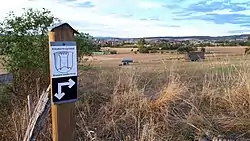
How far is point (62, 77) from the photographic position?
3.83 m

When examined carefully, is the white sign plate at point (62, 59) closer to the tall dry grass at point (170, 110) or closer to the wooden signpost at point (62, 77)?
the wooden signpost at point (62, 77)

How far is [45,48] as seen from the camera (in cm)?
730

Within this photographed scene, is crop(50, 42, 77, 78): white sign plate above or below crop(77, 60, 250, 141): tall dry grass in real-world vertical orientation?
above

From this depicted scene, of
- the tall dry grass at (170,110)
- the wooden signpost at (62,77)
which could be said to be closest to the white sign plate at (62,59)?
the wooden signpost at (62,77)

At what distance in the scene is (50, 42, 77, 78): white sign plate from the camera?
12.3 feet

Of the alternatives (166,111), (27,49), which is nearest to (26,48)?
(27,49)

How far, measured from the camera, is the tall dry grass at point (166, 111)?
5738 millimetres

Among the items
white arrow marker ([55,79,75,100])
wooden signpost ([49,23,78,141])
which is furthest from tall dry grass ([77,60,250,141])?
white arrow marker ([55,79,75,100])

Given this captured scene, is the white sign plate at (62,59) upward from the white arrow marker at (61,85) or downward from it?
upward

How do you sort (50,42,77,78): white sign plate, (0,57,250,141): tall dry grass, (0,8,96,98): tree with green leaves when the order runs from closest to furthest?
(50,42,77,78): white sign plate, (0,57,250,141): tall dry grass, (0,8,96,98): tree with green leaves

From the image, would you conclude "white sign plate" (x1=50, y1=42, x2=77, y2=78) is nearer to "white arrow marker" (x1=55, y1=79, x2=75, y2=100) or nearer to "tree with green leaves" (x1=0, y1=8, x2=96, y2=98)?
"white arrow marker" (x1=55, y1=79, x2=75, y2=100)

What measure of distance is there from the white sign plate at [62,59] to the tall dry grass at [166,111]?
177 centimetres

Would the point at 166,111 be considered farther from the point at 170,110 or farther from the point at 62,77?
the point at 62,77

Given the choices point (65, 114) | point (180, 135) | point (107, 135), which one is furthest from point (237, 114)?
point (65, 114)
